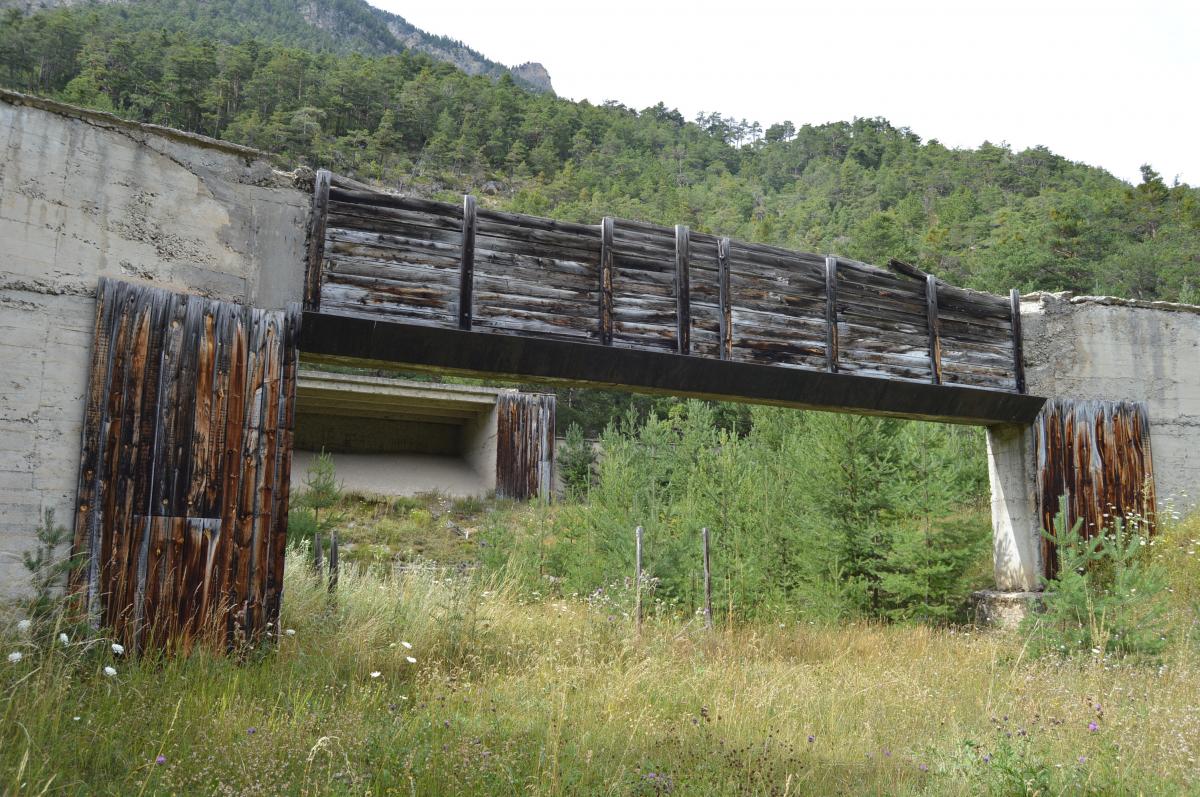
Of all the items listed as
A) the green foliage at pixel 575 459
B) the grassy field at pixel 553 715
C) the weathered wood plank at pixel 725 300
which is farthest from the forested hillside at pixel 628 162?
the grassy field at pixel 553 715

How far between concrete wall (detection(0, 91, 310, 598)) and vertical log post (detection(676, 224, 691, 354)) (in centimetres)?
346

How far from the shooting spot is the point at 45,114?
602 centimetres

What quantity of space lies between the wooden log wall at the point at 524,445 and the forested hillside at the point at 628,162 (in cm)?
2201

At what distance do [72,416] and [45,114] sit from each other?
7.19 ft

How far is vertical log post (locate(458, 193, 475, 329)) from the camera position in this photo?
738 cm

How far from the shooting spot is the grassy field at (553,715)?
4.15m

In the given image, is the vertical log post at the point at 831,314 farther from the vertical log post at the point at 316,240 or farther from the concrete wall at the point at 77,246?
the concrete wall at the point at 77,246

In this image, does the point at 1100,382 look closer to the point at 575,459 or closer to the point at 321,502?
the point at 321,502

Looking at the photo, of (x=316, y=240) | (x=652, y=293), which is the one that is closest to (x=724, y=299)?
(x=652, y=293)

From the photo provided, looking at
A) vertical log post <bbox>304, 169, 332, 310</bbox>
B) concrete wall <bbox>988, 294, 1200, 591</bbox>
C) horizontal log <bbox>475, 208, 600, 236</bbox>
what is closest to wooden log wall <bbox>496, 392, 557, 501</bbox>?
concrete wall <bbox>988, 294, 1200, 591</bbox>

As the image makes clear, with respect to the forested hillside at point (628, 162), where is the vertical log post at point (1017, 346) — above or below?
below

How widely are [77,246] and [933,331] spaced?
26.7 ft

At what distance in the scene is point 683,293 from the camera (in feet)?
26.8

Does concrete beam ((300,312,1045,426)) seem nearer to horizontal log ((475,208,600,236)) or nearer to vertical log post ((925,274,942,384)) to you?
vertical log post ((925,274,942,384))
